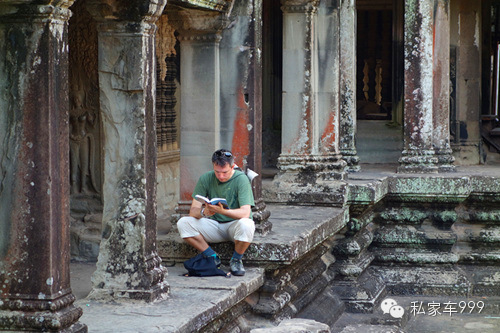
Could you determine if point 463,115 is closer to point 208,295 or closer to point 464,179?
point 464,179


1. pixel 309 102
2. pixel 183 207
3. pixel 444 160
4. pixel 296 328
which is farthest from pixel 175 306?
pixel 444 160

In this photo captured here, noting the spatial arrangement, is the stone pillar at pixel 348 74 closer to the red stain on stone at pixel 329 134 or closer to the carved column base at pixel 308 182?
the red stain on stone at pixel 329 134

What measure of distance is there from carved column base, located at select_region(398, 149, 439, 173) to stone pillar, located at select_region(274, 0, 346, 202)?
152 centimetres

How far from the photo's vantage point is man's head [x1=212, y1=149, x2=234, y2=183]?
7453mm

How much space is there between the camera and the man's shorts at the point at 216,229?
24.8ft

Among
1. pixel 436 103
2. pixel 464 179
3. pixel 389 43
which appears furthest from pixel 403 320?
pixel 389 43

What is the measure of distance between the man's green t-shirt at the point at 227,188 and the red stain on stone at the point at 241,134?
77cm

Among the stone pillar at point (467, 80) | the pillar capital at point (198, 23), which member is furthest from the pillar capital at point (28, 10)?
the stone pillar at point (467, 80)

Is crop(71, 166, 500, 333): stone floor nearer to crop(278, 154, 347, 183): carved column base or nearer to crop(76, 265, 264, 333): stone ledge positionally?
crop(76, 265, 264, 333): stone ledge

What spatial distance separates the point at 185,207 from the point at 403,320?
3.33 m

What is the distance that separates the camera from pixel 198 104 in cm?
822

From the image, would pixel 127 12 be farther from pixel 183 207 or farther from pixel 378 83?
pixel 378 83

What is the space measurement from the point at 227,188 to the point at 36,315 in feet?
9.40

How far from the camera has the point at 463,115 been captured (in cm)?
1521
